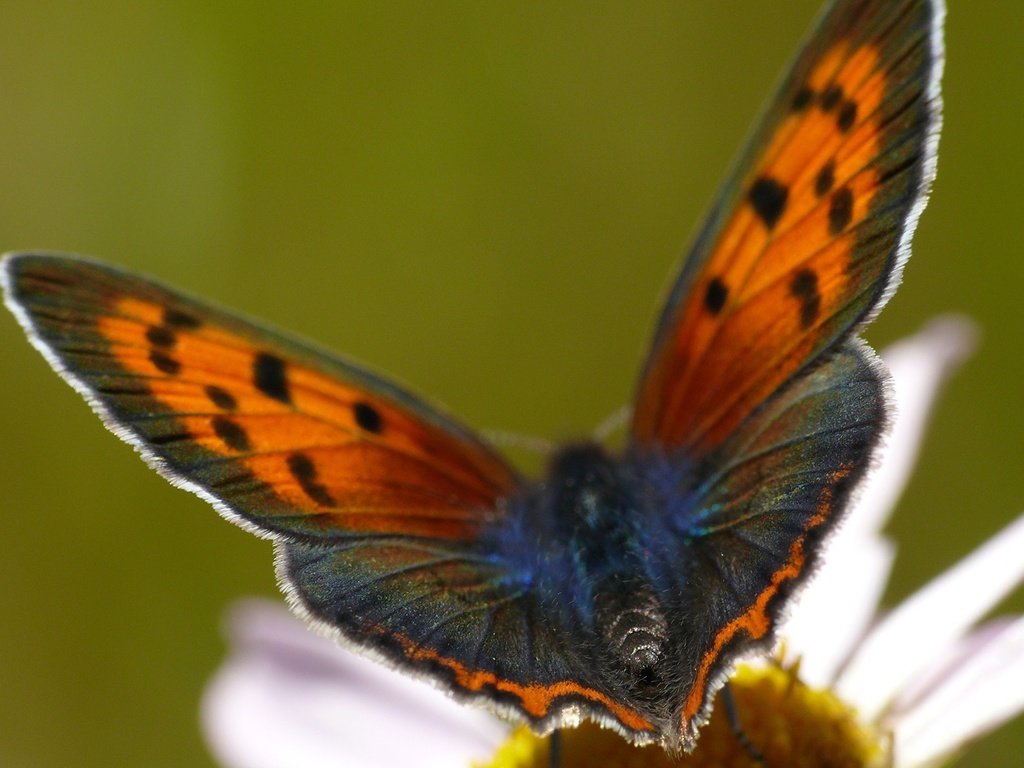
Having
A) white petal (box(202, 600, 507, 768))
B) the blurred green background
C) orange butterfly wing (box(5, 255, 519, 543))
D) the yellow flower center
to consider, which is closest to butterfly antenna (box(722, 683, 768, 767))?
the yellow flower center

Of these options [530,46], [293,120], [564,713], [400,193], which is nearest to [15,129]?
[293,120]

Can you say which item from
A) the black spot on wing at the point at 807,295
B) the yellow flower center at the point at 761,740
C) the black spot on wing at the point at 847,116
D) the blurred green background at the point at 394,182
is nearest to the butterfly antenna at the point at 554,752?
the yellow flower center at the point at 761,740

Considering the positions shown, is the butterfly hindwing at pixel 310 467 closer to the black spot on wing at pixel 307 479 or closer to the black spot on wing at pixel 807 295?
the black spot on wing at pixel 307 479

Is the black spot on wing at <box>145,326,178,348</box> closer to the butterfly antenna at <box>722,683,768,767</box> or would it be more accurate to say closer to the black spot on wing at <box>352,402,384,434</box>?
the black spot on wing at <box>352,402,384,434</box>

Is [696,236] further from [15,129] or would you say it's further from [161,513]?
[15,129]

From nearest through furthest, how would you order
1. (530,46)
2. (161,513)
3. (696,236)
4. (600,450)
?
(696,236)
(600,450)
(161,513)
(530,46)

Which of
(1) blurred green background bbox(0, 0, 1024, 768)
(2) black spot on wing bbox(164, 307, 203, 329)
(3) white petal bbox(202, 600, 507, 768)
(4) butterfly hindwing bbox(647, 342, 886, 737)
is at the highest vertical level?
(4) butterfly hindwing bbox(647, 342, 886, 737)
